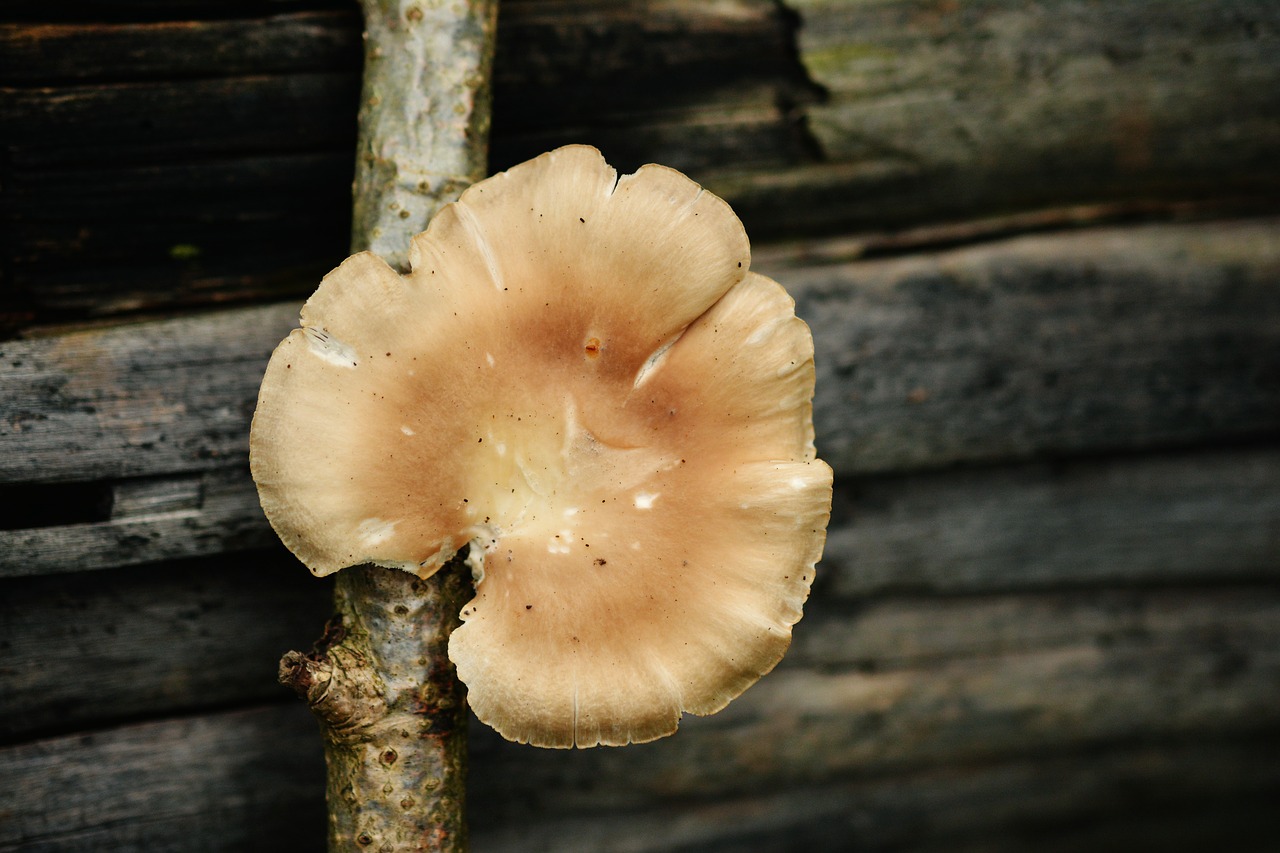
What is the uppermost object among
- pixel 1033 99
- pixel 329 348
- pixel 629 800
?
pixel 1033 99

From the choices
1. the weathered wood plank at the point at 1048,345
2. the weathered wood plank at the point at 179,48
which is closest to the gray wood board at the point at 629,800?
the weathered wood plank at the point at 1048,345

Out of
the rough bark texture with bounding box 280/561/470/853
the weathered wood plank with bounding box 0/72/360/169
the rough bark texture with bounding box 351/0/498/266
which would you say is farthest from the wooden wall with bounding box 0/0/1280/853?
the rough bark texture with bounding box 280/561/470/853

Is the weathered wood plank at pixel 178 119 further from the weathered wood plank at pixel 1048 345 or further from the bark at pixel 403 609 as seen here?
the weathered wood plank at pixel 1048 345

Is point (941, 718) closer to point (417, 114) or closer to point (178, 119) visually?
point (417, 114)

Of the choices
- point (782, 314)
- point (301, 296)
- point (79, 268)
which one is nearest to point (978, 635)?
point (782, 314)

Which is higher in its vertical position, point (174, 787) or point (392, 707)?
point (392, 707)

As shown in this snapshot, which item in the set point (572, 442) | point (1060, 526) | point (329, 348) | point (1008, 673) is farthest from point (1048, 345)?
point (329, 348)
